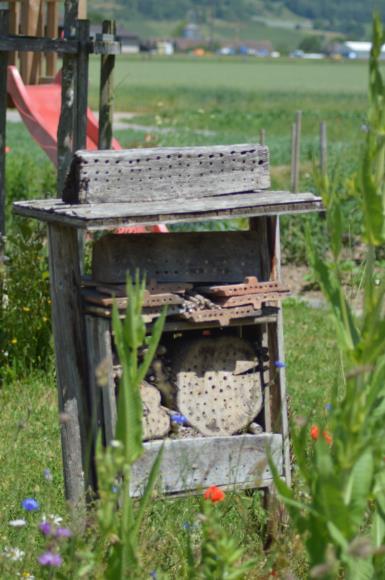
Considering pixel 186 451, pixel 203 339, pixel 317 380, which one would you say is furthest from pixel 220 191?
pixel 317 380

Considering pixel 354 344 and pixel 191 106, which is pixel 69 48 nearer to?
pixel 354 344

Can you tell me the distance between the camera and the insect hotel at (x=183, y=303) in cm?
347

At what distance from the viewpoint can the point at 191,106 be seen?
4878cm

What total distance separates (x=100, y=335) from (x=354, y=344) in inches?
50.3

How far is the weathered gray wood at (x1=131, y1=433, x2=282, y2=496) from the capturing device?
3562 mm

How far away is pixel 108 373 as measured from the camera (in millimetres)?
3396

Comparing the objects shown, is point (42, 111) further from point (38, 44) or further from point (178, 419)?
point (178, 419)

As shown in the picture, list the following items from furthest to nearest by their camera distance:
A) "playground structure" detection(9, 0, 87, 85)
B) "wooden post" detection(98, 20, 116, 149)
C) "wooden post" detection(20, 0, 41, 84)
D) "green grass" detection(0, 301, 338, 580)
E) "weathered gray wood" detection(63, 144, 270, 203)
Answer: "playground structure" detection(9, 0, 87, 85) → "wooden post" detection(20, 0, 41, 84) → "wooden post" detection(98, 20, 116, 149) → "weathered gray wood" detection(63, 144, 270, 203) → "green grass" detection(0, 301, 338, 580)

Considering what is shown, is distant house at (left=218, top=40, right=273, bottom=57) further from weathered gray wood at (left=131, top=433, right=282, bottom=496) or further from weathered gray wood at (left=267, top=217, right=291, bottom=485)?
weathered gray wood at (left=131, top=433, right=282, bottom=496)

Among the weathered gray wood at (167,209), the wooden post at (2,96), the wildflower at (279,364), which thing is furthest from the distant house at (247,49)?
the weathered gray wood at (167,209)

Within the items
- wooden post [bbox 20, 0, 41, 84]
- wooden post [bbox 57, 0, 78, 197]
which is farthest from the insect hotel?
wooden post [bbox 20, 0, 41, 84]

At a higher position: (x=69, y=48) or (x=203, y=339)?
(x=69, y=48)

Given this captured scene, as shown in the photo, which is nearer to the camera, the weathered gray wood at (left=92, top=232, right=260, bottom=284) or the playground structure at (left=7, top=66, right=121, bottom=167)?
the weathered gray wood at (left=92, top=232, right=260, bottom=284)

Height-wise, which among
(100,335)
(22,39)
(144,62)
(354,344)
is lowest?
(144,62)
